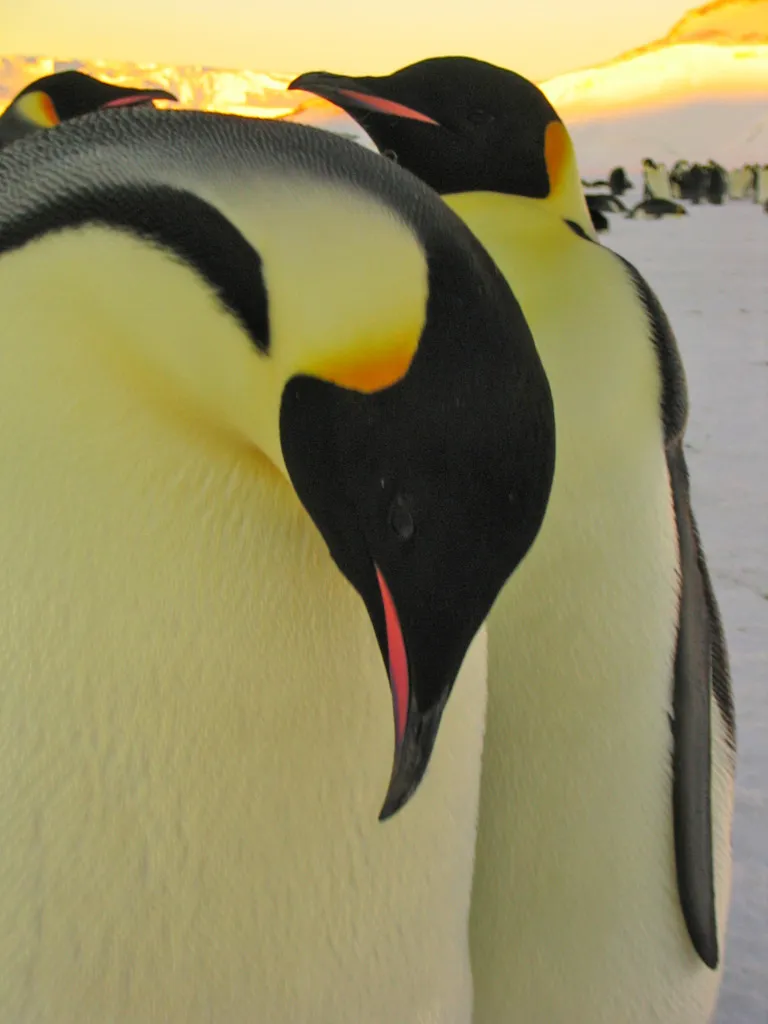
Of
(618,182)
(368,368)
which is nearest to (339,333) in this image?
(368,368)

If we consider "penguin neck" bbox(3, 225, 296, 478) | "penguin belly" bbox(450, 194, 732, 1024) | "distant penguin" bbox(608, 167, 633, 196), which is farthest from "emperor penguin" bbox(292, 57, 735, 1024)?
"distant penguin" bbox(608, 167, 633, 196)

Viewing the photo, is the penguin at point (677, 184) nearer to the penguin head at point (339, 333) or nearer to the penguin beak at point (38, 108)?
the penguin beak at point (38, 108)

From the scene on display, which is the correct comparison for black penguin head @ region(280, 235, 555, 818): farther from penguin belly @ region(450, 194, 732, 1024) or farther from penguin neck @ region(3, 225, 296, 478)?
penguin belly @ region(450, 194, 732, 1024)

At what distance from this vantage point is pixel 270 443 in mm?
615

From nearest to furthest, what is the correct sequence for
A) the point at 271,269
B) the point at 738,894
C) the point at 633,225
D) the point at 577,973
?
the point at 271,269 < the point at 577,973 < the point at 738,894 < the point at 633,225

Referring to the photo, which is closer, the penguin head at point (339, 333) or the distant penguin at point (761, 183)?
the penguin head at point (339, 333)

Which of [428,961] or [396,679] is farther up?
[396,679]

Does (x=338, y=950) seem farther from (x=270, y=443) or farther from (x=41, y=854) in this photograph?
(x=270, y=443)

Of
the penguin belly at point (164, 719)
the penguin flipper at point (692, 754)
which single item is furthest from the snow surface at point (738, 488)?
the penguin belly at point (164, 719)

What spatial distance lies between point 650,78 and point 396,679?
28.5m

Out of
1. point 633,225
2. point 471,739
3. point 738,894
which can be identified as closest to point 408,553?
point 471,739

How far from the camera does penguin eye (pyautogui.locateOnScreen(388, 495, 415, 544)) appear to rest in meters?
0.57

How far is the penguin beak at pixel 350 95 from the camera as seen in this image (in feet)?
3.98

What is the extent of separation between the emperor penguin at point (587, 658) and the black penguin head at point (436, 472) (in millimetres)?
516
